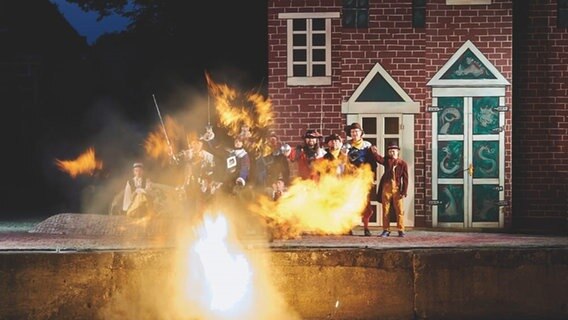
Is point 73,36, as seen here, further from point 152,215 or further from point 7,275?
point 7,275

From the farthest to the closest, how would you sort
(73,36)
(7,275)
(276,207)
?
(73,36)
(276,207)
(7,275)

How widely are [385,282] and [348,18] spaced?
7.23 meters

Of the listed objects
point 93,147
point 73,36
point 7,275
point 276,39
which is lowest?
point 7,275

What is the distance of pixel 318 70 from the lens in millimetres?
15391

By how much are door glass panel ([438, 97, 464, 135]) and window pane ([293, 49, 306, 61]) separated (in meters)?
2.83

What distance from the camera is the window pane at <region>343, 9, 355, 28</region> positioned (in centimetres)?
1532

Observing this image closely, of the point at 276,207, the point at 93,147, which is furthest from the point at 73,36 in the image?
the point at 276,207

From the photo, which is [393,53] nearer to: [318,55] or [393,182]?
[318,55]

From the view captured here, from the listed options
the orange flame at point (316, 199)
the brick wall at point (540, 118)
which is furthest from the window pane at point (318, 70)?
the brick wall at point (540, 118)

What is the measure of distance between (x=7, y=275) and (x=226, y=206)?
5.11m

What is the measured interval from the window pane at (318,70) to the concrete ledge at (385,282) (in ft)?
21.2

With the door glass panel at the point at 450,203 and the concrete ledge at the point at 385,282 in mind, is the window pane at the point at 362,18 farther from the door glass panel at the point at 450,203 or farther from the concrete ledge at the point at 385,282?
the concrete ledge at the point at 385,282

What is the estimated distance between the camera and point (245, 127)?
15.2 metres

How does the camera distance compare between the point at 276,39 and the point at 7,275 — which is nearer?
the point at 7,275
